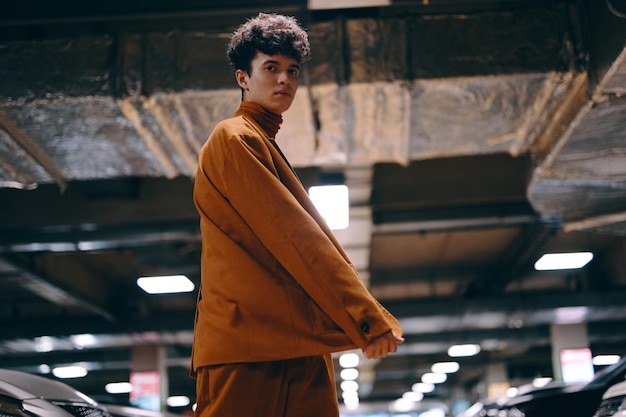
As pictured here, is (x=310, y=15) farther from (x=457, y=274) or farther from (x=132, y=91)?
(x=457, y=274)

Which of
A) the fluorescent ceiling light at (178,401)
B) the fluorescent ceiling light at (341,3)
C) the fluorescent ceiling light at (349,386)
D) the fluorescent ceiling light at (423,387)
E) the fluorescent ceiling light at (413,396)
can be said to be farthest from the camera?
the fluorescent ceiling light at (413,396)

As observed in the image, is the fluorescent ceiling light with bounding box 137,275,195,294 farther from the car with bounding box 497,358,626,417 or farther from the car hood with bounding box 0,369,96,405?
the car hood with bounding box 0,369,96,405

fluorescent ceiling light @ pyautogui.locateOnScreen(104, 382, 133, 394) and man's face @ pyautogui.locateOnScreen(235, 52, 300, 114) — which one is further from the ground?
fluorescent ceiling light @ pyautogui.locateOnScreen(104, 382, 133, 394)

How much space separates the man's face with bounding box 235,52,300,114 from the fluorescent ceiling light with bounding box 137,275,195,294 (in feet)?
26.2

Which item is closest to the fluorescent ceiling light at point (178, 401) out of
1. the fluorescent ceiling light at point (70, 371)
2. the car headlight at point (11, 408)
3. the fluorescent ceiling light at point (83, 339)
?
the fluorescent ceiling light at point (70, 371)

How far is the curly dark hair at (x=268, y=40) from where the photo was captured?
158 cm

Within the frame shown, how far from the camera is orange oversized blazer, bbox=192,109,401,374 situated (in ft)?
4.35

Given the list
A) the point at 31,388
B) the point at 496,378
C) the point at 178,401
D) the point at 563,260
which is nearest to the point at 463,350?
the point at 496,378

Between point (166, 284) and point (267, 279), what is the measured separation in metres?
8.62

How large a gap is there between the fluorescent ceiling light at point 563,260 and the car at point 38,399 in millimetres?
7214

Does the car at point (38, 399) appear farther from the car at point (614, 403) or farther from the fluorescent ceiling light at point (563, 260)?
the fluorescent ceiling light at point (563, 260)

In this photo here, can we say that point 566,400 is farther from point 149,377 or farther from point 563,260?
point 149,377

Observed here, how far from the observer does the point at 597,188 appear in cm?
489

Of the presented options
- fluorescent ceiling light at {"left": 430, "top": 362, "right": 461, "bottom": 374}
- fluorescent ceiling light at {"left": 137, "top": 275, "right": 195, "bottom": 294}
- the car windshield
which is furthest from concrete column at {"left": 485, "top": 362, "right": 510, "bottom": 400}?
the car windshield
